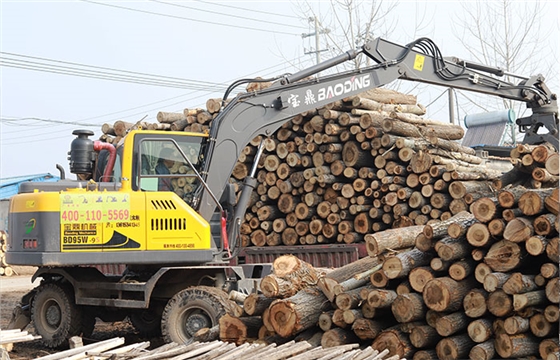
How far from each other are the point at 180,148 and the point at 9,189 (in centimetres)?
2561

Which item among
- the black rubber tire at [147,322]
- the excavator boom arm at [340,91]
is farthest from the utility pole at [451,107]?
the black rubber tire at [147,322]

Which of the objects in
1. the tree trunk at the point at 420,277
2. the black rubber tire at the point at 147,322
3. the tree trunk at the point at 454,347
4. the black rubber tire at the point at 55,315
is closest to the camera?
the tree trunk at the point at 454,347

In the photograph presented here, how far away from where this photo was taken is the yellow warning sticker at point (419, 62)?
12.4m

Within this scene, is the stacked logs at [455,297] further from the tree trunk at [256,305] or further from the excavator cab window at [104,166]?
the excavator cab window at [104,166]

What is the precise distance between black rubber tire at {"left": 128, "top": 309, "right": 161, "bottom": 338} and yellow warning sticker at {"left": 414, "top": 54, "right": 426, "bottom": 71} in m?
5.87

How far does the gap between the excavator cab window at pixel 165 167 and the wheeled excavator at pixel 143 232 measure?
0.01 m

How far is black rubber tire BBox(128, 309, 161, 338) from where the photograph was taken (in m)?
10.5

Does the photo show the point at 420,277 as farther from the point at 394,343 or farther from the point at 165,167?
the point at 165,167

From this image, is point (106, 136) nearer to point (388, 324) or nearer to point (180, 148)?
point (180, 148)

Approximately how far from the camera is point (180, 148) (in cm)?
955

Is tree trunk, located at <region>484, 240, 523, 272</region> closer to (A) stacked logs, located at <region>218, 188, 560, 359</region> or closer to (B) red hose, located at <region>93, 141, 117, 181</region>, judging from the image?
(A) stacked logs, located at <region>218, 188, 560, 359</region>

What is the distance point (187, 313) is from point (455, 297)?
3506mm

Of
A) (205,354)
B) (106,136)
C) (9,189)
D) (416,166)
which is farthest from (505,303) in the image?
(9,189)

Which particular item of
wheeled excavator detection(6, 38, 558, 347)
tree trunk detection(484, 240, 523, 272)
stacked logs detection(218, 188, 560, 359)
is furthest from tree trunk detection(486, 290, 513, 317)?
wheeled excavator detection(6, 38, 558, 347)
